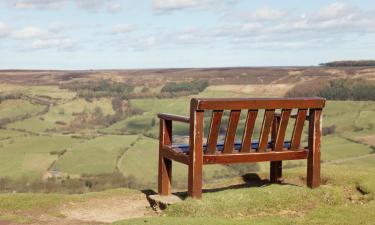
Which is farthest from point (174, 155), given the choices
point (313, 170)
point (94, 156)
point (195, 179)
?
point (94, 156)

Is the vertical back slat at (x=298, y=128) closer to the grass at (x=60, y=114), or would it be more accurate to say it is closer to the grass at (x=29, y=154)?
the grass at (x=29, y=154)

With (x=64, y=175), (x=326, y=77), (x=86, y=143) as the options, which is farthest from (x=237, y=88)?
(x=64, y=175)

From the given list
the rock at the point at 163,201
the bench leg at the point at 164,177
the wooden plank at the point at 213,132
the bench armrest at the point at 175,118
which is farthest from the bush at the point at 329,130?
the wooden plank at the point at 213,132

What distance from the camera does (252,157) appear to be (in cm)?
1287

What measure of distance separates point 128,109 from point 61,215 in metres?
160

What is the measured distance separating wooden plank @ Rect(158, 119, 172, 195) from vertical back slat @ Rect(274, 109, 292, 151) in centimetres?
298

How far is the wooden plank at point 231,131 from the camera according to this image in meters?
12.4

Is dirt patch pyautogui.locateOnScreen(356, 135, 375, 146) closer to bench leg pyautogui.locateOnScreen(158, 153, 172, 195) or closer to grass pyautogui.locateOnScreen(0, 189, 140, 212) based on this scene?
grass pyautogui.locateOnScreen(0, 189, 140, 212)

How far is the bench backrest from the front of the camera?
1198 centimetres

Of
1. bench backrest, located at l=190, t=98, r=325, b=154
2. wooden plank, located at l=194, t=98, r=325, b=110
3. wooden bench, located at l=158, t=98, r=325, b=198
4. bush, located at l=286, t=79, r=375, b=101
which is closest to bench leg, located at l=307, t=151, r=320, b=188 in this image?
wooden bench, located at l=158, t=98, r=325, b=198

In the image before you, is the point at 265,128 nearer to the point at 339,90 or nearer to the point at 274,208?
the point at 274,208

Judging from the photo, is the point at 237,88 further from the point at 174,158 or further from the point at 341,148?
the point at 174,158

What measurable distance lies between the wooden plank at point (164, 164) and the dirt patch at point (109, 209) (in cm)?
71

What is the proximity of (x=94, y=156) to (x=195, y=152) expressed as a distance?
85.0m
